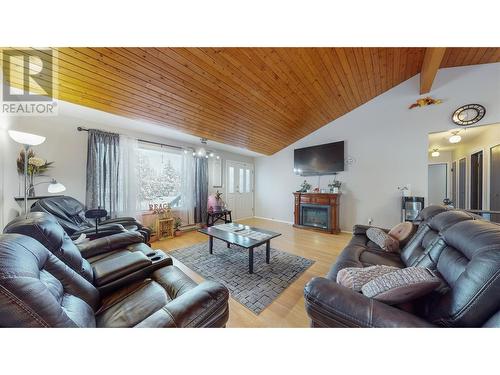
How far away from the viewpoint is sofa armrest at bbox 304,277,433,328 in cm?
72

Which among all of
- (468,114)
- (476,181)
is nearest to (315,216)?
(468,114)

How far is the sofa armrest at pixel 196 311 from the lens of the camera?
701 millimetres

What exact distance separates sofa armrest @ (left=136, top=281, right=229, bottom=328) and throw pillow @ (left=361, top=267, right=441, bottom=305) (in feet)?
2.47

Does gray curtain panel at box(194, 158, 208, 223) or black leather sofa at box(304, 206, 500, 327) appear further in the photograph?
gray curtain panel at box(194, 158, 208, 223)

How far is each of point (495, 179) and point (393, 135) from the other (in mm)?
1859

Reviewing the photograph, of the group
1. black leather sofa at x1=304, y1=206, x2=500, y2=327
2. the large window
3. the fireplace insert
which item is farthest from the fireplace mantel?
the large window

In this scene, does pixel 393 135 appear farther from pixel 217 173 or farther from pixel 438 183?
pixel 217 173

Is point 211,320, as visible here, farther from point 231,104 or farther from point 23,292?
point 231,104

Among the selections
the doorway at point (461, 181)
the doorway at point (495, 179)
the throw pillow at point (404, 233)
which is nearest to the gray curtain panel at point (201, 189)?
the throw pillow at point (404, 233)

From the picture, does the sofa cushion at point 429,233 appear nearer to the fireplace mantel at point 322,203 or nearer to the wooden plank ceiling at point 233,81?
the wooden plank ceiling at point 233,81

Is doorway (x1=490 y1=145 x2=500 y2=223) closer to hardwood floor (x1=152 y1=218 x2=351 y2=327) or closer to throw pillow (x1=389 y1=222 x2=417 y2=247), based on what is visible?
hardwood floor (x1=152 y1=218 x2=351 y2=327)

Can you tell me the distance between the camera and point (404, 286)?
823 mm
